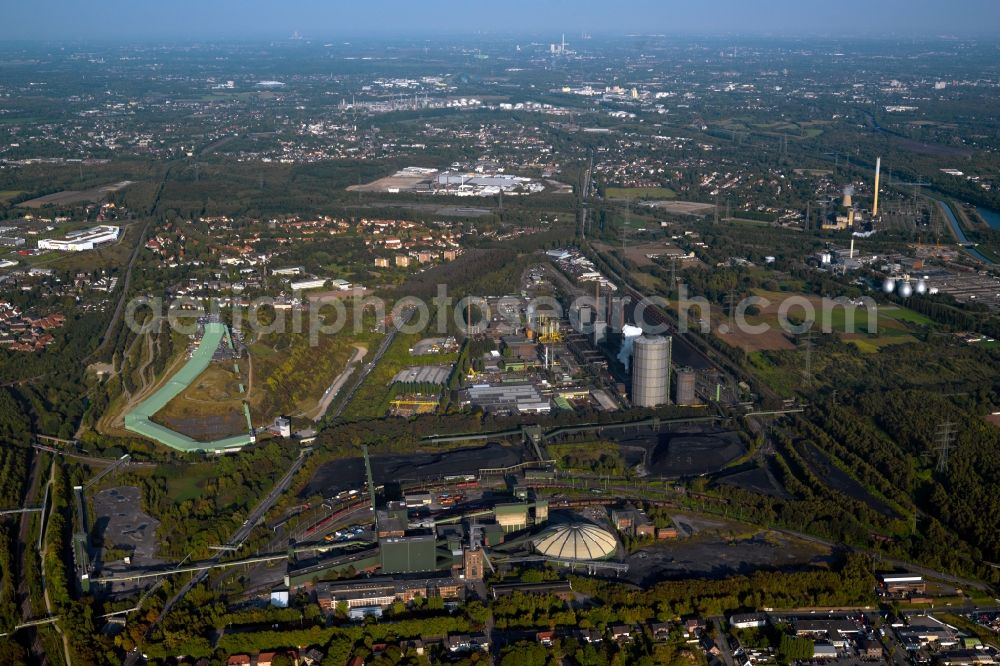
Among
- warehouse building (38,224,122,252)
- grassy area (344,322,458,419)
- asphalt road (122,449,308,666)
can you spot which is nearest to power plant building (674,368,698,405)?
grassy area (344,322,458,419)

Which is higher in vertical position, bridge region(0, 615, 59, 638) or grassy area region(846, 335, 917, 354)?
grassy area region(846, 335, 917, 354)

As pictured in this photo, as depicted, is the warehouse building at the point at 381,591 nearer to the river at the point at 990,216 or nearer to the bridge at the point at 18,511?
the bridge at the point at 18,511

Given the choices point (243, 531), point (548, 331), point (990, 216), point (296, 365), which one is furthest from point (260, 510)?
point (990, 216)

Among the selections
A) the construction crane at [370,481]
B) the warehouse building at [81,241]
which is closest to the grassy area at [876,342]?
the construction crane at [370,481]

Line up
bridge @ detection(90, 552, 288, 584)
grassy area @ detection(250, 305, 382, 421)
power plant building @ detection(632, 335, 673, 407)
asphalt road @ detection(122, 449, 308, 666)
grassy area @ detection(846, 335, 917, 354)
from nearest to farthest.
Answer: asphalt road @ detection(122, 449, 308, 666), bridge @ detection(90, 552, 288, 584), power plant building @ detection(632, 335, 673, 407), grassy area @ detection(250, 305, 382, 421), grassy area @ detection(846, 335, 917, 354)

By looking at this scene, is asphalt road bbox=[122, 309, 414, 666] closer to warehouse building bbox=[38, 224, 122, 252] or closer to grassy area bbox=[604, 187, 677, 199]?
warehouse building bbox=[38, 224, 122, 252]

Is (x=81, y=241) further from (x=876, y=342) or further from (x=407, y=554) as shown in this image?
(x=876, y=342)
